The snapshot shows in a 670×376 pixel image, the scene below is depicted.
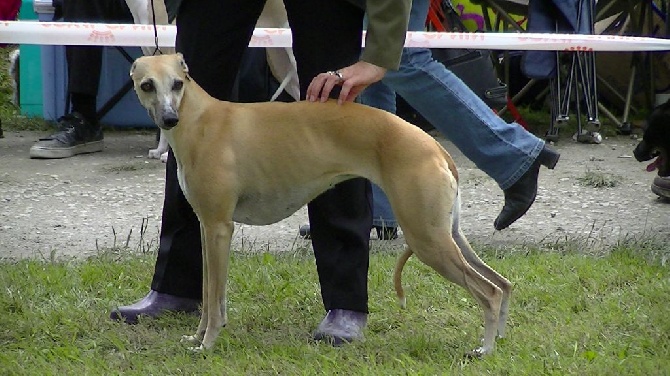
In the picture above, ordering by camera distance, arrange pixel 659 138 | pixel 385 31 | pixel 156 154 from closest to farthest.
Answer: pixel 385 31
pixel 659 138
pixel 156 154

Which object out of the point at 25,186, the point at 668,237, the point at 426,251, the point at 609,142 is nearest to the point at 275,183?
the point at 426,251

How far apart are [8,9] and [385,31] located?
4332 mm

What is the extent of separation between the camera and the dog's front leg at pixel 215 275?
11.1 ft

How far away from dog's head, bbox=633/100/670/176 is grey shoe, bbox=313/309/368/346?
272 centimetres

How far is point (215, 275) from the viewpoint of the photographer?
3.43m

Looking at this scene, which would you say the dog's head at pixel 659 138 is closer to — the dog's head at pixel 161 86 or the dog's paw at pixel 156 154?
the dog's paw at pixel 156 154

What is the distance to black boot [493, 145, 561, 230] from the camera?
191 inches

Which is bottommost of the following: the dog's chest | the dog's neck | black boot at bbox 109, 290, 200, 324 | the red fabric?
black boot at bbox 109, 290, 200, 324

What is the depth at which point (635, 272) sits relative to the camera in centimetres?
443

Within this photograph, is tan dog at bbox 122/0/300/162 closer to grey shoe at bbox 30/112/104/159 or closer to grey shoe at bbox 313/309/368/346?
grey shoe at bbox 30/112/104/159

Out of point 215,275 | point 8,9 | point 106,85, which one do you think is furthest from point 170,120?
point 106,85

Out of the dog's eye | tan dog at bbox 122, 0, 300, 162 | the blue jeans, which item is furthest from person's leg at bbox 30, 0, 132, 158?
the dog's eye

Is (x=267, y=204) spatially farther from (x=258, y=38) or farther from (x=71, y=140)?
(x=71, y=140)

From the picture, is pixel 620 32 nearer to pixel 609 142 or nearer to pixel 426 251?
pixel 609 142
